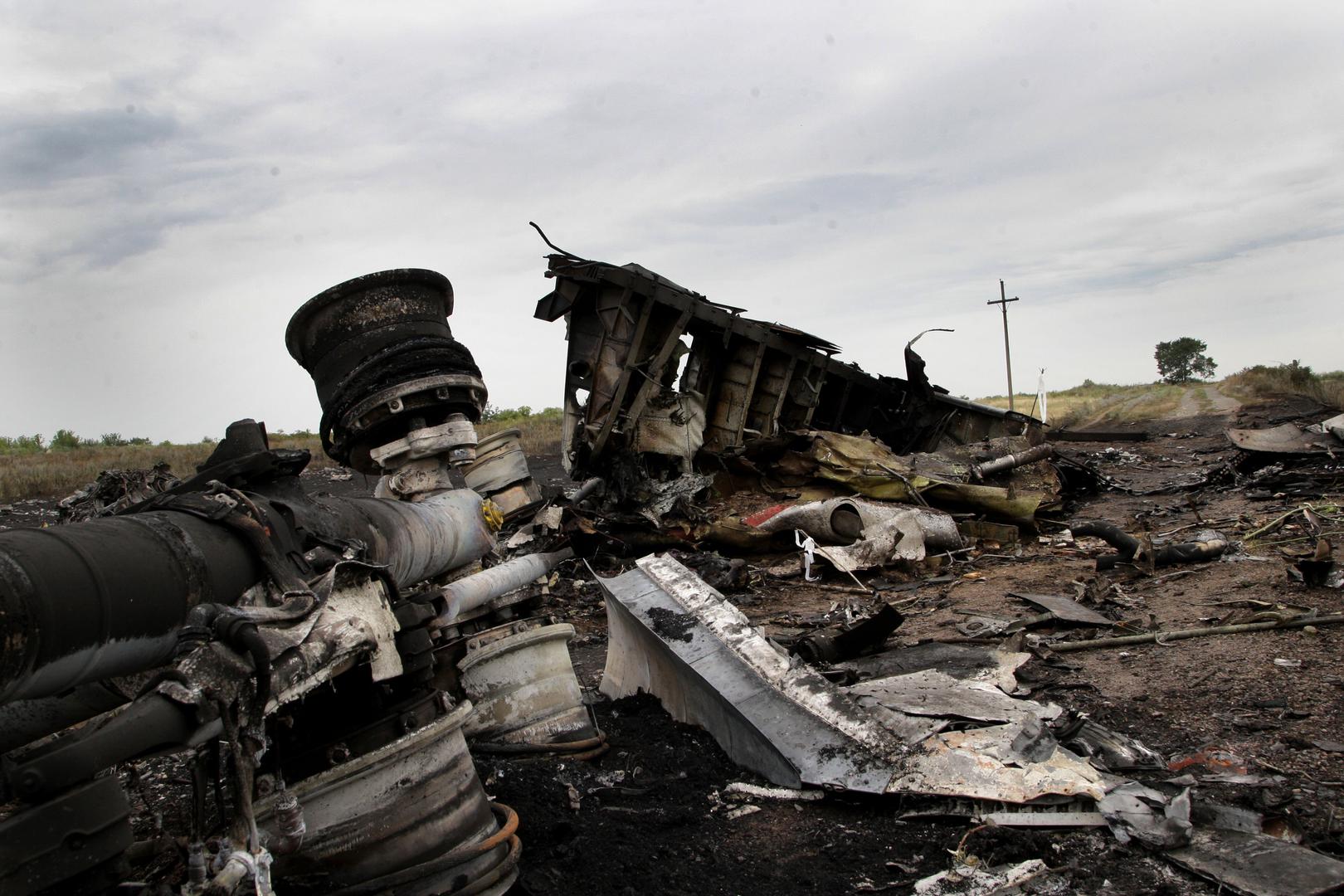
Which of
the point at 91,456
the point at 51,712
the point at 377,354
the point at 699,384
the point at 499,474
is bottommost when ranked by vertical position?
the point at 51,712

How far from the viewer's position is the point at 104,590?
203cm

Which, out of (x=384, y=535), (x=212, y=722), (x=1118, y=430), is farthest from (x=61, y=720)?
(x=1118, y=430)

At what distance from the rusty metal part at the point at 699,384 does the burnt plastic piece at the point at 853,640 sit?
6.46 meters

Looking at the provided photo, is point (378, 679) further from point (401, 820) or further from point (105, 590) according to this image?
point (105, 590)

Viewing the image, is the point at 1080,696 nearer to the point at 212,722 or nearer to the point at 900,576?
the point at 212,722

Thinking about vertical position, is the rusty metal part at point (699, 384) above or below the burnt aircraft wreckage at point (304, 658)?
above

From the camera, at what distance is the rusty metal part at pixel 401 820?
2.68 meters

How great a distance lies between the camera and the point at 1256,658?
4.79 meters

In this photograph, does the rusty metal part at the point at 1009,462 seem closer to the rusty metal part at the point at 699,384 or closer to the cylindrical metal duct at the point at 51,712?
the rusty metal part at the point at 699,384

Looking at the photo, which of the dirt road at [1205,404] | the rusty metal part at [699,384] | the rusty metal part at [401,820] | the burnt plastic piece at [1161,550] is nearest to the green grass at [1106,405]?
the dirt road at [1205,404]

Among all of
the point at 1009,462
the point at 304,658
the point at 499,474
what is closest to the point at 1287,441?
the point at 1009,462

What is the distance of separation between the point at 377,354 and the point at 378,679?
1393 mm

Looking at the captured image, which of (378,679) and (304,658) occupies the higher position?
(304,658)

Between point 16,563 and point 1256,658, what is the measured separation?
16.9 ft
